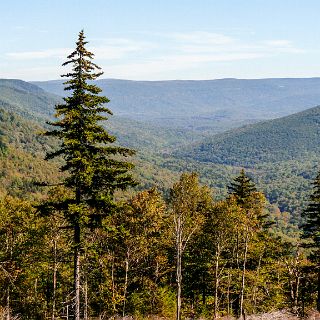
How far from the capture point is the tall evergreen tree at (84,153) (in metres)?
20.8

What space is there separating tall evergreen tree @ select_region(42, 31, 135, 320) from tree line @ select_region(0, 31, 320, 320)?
53mm

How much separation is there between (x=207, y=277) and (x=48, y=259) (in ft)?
49.7

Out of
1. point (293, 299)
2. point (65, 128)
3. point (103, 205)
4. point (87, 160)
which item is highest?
point (65, 128)

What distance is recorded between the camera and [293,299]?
41094 millimetres

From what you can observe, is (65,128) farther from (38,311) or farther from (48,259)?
(38,311)

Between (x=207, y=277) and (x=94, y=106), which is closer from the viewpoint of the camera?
(x=94, y=106)

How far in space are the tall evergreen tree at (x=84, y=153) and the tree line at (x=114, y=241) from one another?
0.05 metres

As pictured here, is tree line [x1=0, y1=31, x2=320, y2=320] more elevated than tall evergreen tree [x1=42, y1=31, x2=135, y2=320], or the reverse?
tall evergreen tree [x1=42, y1=31, x2=135, y2=320]

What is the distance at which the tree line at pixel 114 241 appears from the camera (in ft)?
70.5

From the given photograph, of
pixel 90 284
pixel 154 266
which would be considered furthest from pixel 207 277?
pixel 90 284

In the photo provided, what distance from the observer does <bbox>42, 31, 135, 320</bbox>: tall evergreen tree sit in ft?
68.2

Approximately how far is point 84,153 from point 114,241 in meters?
16.3

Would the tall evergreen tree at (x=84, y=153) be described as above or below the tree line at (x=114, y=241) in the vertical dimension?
above

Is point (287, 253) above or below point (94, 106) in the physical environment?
below
